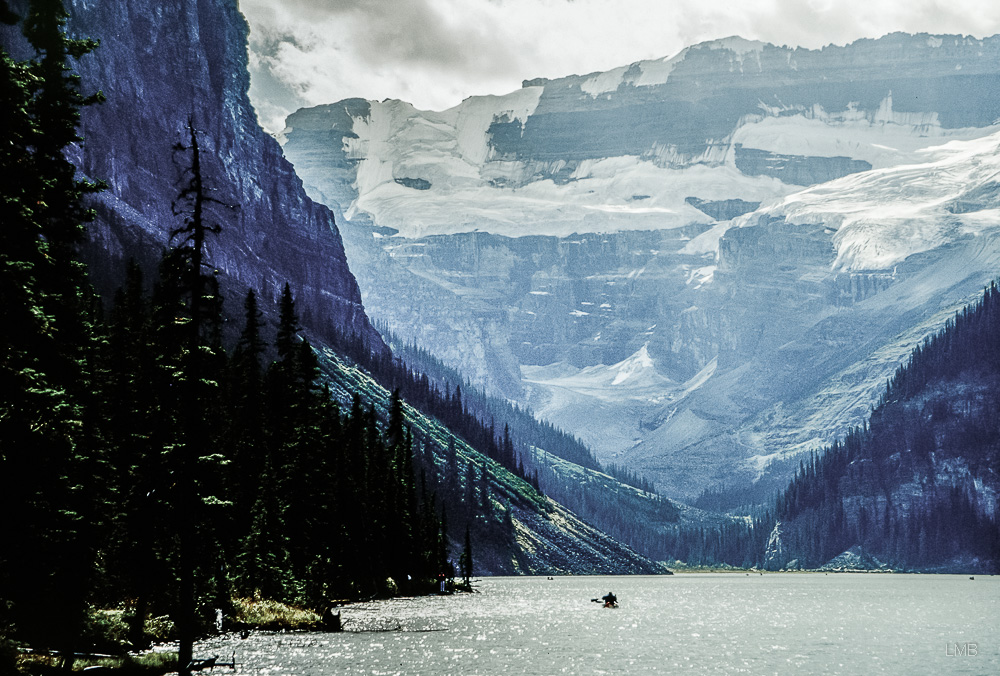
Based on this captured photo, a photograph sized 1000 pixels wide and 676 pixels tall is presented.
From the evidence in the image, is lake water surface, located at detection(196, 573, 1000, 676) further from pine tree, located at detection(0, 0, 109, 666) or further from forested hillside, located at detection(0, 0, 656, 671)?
pine tree, located at detection(0, 0, 109, 666)

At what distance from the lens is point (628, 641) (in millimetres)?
88000

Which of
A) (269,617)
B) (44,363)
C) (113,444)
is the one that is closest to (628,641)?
(269,617)

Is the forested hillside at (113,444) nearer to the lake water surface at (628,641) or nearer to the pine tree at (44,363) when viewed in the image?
the pine tree at (44,363)

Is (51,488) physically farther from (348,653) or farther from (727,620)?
(727,620)

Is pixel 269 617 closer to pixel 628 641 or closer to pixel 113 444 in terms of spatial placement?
pixel 113 444

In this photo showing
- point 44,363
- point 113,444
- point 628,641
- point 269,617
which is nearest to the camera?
point 44,363

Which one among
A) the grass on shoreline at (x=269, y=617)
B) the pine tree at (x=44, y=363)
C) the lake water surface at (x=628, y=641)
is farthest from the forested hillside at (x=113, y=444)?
the lake water surface at (x=628, y=641)

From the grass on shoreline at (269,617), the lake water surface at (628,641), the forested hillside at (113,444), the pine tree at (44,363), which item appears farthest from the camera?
the grass on shoreline at (269,617)

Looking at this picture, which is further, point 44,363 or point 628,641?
point 628,641

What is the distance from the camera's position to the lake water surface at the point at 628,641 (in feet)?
222

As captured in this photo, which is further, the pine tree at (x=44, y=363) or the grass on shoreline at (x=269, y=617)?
the grass on shoreline at (x=269, y=617)

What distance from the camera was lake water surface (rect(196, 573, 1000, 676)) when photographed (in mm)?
67812

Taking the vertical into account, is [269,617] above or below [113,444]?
below

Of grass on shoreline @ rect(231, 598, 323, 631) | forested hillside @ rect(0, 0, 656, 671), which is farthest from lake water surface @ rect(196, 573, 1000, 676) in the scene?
forested hillside @ rect(0, 0, 656, 671)
